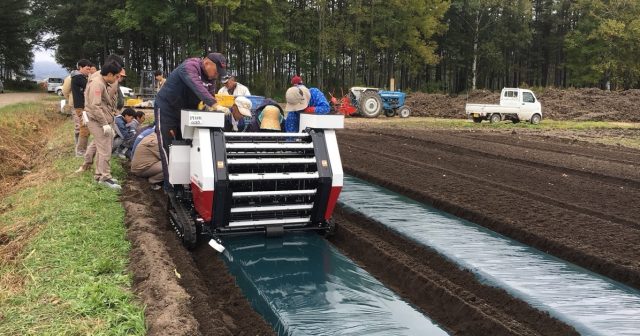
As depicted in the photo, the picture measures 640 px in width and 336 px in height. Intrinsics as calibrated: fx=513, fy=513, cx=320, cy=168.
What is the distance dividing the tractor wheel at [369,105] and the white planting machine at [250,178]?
22.6 meters

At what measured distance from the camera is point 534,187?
8.89 metres

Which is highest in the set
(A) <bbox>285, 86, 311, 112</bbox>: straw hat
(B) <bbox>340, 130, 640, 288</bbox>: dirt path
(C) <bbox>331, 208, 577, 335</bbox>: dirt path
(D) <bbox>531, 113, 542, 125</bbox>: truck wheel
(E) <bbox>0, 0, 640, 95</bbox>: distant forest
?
(E) <bbox>0, 0, 640, 95</bbox>: distant forest

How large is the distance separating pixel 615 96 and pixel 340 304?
33.8 metres

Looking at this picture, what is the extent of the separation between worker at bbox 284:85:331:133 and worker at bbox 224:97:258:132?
472 millimetres

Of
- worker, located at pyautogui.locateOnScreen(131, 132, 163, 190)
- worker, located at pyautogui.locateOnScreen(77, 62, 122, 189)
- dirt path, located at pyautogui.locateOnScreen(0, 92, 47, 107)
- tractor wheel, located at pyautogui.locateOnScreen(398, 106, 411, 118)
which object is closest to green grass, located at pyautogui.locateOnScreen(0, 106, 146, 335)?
worker, located at pyautogui.locateOnScreen(77, 62, 122, 189)

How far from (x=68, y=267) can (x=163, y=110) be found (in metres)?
2.30

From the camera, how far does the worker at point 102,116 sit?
7391mm

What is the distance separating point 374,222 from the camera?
658 centimetres

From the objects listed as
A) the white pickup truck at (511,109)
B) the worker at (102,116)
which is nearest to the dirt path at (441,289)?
the worker at (102,116)

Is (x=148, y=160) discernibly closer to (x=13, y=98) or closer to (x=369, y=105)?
(x=369, y=105)

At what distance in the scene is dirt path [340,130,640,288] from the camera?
225 inches

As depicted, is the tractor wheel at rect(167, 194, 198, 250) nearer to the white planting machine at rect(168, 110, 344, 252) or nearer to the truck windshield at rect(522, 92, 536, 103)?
the white planting machine at rect(168, 110, 344, 252)

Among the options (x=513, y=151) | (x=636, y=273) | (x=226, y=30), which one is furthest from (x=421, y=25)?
(x=636, y=273)

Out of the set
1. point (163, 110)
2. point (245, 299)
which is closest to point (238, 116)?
point (163, 110)
